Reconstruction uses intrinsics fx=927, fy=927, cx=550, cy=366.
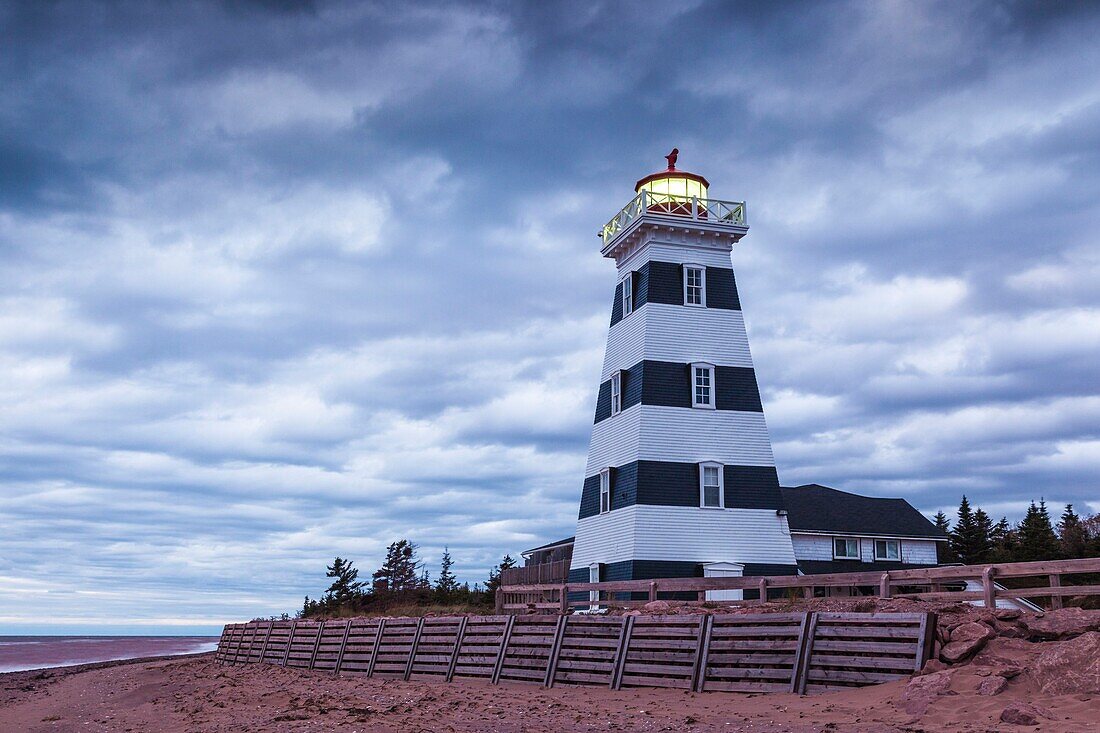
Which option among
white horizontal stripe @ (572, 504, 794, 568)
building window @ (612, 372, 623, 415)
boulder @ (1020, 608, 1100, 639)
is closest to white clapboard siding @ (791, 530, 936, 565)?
white horizontal stripe @ (572, 504, 794, 568)

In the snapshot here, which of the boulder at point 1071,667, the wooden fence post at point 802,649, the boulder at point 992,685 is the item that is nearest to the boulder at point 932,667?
the boulder at point 992,685

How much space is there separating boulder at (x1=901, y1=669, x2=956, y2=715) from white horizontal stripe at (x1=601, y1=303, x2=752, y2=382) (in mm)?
20533

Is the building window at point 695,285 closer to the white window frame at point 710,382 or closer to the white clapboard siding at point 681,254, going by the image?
A: the white clapboard siding at point 681,254

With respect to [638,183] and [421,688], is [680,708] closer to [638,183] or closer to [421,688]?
[421,688]

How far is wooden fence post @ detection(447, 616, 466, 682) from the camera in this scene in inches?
853

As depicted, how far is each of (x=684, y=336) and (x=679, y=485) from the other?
5.57 meters

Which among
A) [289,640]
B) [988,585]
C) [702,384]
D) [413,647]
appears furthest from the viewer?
[702,384]

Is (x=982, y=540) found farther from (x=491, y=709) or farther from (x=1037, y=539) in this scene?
(x=491, y=709)

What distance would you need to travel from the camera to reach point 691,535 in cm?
3111

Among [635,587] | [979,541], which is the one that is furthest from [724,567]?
[979,541]

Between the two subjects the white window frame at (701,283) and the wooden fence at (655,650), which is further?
the white window frame at (701,283)

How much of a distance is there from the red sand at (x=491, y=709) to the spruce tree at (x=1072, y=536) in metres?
39.4

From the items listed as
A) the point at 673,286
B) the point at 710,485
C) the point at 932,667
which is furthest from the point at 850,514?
the point at 932,667

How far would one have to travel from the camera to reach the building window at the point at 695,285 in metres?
34.2
